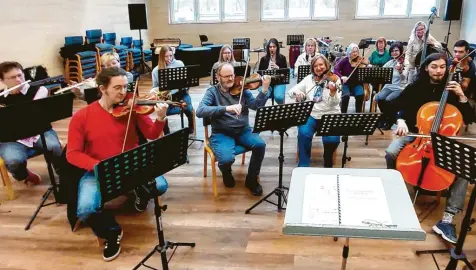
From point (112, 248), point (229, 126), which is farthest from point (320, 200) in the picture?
point (229, 126)

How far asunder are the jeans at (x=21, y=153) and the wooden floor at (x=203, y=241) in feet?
0.91

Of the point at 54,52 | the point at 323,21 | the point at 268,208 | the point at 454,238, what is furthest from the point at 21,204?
the point at 323,21

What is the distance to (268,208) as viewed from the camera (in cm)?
337

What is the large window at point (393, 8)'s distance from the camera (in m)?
11.3

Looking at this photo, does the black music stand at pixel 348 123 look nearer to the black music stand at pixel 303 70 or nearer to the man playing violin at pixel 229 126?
the man playing violin at pixel 229 126

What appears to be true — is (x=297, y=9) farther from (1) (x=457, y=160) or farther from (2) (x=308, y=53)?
(1) (x=457, y=160)

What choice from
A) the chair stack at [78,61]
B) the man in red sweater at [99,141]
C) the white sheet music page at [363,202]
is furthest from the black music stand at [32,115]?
the chair stack at [78,61]

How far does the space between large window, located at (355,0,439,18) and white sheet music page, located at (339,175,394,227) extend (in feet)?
35.5

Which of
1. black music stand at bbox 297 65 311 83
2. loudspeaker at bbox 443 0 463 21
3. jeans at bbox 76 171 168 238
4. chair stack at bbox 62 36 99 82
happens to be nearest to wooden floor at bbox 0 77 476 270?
jeans at bbox 76 171 168 238

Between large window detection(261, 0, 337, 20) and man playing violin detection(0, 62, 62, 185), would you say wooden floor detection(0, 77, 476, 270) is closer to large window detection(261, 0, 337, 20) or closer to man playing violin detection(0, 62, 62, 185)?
man playing violin detection(0, 62, 62, 185)

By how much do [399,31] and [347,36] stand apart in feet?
4.98

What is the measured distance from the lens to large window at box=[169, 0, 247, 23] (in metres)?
12.2

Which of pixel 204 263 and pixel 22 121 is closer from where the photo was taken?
pixel 204 263

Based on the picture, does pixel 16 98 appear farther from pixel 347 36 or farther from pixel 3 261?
pixel 347 36
